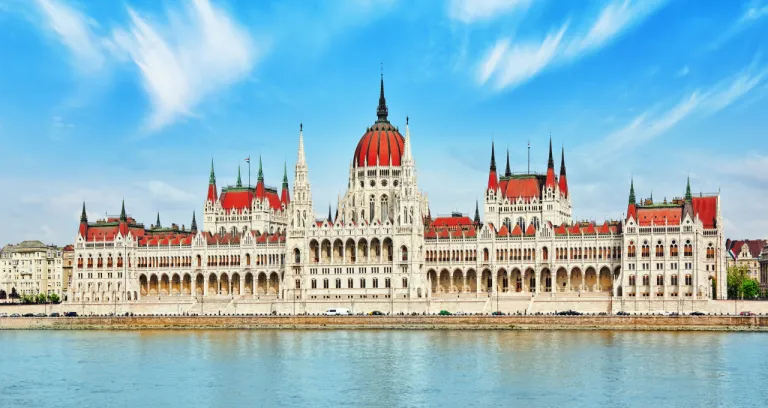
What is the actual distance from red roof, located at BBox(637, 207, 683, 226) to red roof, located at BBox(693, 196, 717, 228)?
131 inches

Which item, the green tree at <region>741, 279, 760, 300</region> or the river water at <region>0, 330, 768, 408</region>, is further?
the green tree at <region>741, 279, 760, 300</region>

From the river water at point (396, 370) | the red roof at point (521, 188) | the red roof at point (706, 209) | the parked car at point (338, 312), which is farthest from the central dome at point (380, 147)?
the river water at point (396, 370)

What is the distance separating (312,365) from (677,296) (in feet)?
173

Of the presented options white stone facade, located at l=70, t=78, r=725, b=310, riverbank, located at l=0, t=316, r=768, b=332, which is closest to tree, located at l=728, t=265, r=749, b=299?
white stone facade, located at l=70, t=78, r=725, b=310

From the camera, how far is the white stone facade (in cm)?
13688

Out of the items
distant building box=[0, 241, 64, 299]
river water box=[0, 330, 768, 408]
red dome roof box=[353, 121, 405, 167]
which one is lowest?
river water box=[0, 330, 768, 408]

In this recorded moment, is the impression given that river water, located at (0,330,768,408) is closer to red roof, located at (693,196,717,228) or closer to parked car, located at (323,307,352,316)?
parked car, located at (323,307,352,316)

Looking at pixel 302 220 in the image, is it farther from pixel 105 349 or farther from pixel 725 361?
pixel 725 361

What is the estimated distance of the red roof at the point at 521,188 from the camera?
500 ft

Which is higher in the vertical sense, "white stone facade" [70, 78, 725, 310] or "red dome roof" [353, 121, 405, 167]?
"red dome roof" [353, 121, 405, 167]

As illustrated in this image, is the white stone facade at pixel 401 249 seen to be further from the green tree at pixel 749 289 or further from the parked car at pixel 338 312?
the green tree at pixel 749 289

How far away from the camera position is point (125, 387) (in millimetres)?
83812

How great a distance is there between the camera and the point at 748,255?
18562cm

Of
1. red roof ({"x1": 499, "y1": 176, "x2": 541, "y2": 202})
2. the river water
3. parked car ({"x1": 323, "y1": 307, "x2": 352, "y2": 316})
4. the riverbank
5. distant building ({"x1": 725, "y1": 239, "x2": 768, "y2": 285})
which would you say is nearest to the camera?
the river water
